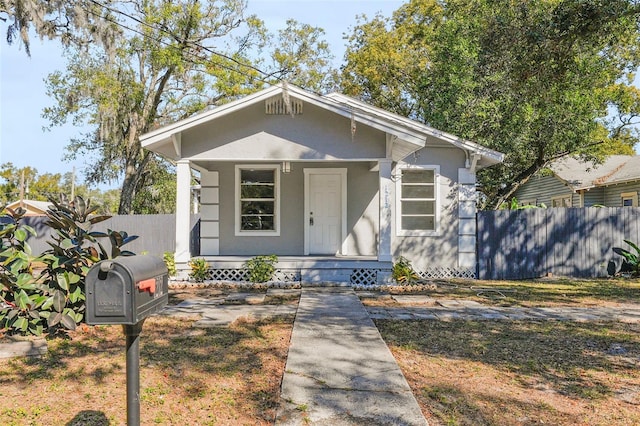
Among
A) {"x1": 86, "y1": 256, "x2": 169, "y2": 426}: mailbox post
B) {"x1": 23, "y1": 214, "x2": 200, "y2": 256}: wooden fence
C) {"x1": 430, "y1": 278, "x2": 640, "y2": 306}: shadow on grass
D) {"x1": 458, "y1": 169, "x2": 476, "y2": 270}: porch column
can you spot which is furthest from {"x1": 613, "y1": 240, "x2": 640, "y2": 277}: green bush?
{"x1": 23, "y1": 214, "x2": 200, "y2": 256}: wooden fence

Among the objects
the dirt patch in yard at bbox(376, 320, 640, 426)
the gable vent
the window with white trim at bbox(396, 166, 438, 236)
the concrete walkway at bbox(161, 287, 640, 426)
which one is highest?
the gable vent

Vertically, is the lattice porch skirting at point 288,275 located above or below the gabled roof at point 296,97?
below

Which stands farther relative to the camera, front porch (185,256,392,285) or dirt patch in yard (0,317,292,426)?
front porch (185,256,392,285)

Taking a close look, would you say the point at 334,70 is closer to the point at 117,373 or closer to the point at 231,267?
the point at 231,267

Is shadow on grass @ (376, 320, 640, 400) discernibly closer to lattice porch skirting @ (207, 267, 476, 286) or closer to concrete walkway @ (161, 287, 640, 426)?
concrete walkway @ (161, 287, 640, 426)

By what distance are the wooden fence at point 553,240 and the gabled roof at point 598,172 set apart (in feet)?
22.9

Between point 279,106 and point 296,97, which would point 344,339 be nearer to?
point 296,97

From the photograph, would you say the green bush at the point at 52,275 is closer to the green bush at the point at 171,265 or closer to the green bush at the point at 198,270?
the green bush at the point at 171,265

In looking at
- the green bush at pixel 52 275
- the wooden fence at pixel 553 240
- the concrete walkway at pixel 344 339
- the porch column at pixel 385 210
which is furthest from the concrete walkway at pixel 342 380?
the wooden fence at pixel 553 240

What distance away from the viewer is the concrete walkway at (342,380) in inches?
130

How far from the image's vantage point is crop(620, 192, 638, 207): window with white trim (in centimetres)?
1883

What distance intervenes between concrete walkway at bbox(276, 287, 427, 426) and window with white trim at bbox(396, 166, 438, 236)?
5954 millimetres

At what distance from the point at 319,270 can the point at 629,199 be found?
50.9ft

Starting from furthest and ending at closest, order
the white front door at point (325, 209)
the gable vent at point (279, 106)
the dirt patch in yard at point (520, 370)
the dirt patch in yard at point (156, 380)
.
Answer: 1. the white front door at point (325, 209)
2. the gable vent at point (279, 106)
3. the dirt patch in yard at point (520, 370)
4. the dirt patch in yard at point (156, 380)
